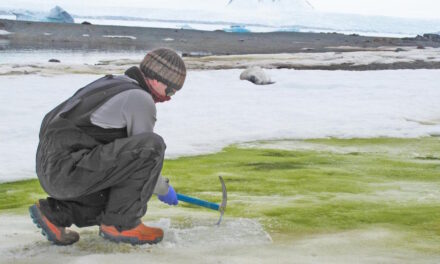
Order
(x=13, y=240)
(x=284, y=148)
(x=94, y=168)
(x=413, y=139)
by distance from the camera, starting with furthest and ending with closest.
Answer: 1. (x=413, y=139)
2. (x=284, y=148)
3. (x=13, y=240)
4. (x=94, y=168)

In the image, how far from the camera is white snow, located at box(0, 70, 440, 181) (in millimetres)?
8695

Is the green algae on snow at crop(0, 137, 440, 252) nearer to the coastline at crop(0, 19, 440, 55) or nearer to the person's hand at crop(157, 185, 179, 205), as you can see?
the person's hand at crop(157, 185, 179, 205)

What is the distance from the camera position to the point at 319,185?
5543 mm

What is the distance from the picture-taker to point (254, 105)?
12867mm

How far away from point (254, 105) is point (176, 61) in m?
9.48

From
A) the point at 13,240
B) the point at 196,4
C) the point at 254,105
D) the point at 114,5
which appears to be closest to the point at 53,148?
the point at 13,240

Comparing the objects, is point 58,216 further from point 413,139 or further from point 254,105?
point 254,105

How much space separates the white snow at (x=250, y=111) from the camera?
28.5 ft

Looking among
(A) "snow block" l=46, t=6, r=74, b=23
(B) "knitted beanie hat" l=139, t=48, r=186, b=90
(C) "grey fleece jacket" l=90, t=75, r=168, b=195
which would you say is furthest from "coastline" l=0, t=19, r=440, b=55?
(C) "grey fleece jacket" l=90, t=75, r=168, b=195

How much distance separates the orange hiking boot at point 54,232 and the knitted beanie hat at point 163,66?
2.89ft

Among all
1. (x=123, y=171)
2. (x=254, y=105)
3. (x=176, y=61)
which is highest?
(x=176, y=61)

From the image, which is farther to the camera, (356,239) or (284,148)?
(284,148)

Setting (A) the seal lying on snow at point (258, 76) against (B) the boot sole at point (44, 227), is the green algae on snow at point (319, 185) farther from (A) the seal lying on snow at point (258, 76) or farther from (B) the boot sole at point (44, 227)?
(A) the seal lying on snow at point (258, 76)

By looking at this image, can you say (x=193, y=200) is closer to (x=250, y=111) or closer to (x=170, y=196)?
(x=170, y=196)
